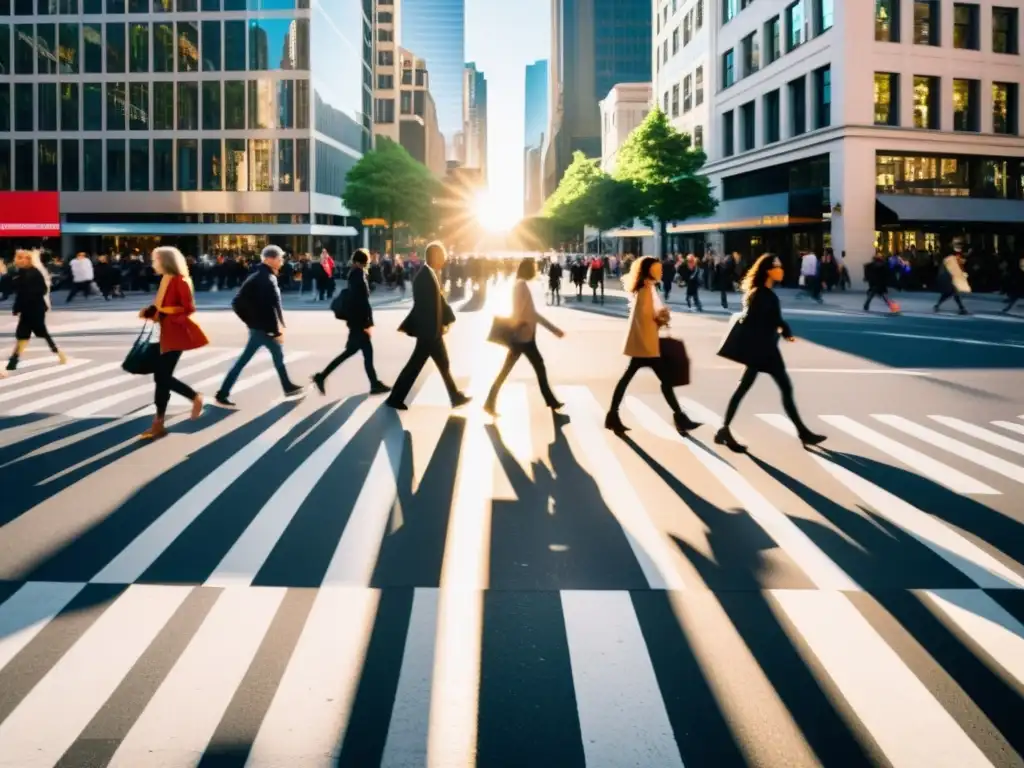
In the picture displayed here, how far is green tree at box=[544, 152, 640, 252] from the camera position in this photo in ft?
197

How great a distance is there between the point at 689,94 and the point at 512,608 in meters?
66.8

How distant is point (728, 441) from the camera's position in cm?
1020

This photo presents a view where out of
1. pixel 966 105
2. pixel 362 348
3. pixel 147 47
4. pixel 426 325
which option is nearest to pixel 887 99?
pixel 966 105

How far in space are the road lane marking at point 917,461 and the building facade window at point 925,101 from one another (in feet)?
127

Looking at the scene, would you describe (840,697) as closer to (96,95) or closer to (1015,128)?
(1015,128)

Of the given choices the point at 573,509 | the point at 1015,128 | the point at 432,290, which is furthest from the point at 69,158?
the point at 573,509

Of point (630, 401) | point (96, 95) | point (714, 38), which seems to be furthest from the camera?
point (96, 95)

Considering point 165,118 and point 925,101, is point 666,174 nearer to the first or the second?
point 925,101

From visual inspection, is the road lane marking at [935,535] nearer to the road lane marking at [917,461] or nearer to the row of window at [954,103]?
the road lane marking at [917,461]

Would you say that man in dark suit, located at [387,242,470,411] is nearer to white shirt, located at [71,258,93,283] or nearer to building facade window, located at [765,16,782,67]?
white shirt, located at [71,258,93,283]

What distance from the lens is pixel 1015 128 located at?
48.1 m

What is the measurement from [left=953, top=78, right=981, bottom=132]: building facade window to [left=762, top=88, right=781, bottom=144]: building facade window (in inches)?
325

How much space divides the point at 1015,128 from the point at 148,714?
50.6 meters

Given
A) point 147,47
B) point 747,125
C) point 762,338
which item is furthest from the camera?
point 147,47
